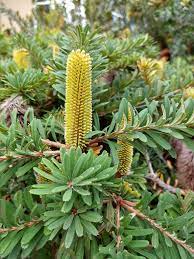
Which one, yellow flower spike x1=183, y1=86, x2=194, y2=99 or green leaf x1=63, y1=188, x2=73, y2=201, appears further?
yellow flower spike x1=183, y1=86, x2=194, y2=99

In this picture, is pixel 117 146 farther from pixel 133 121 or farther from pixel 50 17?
pixel 50 17

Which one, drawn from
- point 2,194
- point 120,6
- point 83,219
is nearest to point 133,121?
point 83,219

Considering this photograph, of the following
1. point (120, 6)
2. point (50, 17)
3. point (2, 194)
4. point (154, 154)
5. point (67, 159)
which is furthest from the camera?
point (50, 17)

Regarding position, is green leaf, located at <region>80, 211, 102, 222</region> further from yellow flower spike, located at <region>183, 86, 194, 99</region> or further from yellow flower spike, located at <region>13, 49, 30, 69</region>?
yellow flower spike, located at <region>13, 49, 30, 69</region>

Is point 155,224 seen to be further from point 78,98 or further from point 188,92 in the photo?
point 188,92

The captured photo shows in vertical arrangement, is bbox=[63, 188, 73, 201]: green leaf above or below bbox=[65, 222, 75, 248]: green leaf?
above

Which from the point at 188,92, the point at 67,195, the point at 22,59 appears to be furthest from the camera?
the point at 22,59

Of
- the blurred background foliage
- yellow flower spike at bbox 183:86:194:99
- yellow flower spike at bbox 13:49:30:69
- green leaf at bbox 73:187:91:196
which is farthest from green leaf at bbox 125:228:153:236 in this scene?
yellow flower spike at bbox 13:49:30:69

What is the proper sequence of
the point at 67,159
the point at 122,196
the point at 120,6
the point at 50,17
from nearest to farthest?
1. the point at 67,159
2. the point at 122,196
3. the point at 120,6
4. the point at 50,17

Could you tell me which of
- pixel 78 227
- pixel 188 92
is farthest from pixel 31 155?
pixel 188 92
